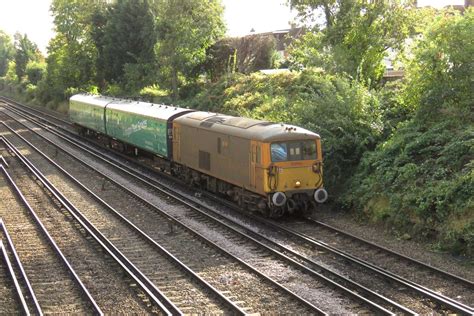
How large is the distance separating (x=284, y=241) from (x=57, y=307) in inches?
250

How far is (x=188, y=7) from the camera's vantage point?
133 feet

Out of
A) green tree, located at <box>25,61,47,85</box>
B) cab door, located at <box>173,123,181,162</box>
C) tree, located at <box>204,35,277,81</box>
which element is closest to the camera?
cab door, located at <box>173,123,181,162</box>

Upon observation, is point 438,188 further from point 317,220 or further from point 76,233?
point 76,233

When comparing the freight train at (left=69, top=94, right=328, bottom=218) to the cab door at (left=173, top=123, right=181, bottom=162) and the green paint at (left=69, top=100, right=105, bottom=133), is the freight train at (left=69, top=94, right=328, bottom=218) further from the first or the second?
the green paint at (left=69, top=100, right=105, bottom=133)

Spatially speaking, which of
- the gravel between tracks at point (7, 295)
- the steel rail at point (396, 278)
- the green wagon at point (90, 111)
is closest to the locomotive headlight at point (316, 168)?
the steel rail at point (396, 278)

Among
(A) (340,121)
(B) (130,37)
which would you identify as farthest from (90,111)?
(A) (340,121)

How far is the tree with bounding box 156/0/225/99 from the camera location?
133ft

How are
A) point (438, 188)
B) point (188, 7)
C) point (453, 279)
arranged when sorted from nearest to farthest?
1. point (453, 279)
2. point (438, 188)
3. point (188, 7)

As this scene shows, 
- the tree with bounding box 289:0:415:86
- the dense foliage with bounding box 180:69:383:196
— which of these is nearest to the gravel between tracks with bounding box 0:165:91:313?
the dense foliage with bounding box 180:69:383:196

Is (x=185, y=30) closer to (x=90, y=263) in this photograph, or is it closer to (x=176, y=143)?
(x=176, y=143)

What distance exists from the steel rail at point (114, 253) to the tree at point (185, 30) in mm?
18840

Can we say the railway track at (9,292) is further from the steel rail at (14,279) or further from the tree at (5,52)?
the tree at (5,52)

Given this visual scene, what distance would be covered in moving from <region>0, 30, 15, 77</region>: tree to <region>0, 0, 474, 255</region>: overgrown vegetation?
8953 centimetres

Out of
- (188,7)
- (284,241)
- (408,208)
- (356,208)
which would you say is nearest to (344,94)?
(356,208)
